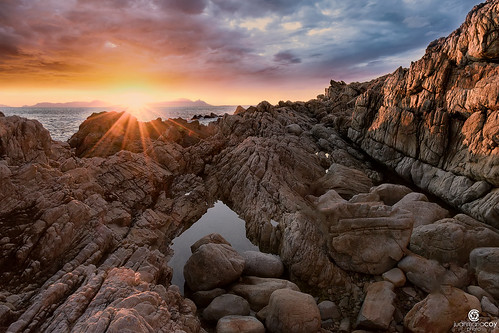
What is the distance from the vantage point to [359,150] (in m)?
33.7

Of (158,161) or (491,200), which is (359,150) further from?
(158,161)

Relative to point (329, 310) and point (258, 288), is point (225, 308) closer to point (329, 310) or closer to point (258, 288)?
point (258, 288)

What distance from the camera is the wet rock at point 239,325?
9.19 metres

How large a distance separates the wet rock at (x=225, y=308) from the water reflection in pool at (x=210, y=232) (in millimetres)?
2321

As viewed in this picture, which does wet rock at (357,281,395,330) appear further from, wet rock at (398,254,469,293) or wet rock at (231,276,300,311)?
wet rock at (231,276,300,311)

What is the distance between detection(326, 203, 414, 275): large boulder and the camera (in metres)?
12.2

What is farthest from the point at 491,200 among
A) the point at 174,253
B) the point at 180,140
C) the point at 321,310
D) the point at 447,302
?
the point at 180,140

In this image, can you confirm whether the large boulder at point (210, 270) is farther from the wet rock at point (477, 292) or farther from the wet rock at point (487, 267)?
the wet rock at point (487, 267)

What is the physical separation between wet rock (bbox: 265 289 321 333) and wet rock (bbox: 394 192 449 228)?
8534 mm

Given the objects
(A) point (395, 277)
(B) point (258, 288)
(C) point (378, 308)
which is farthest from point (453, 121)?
(B) point (258, 288)

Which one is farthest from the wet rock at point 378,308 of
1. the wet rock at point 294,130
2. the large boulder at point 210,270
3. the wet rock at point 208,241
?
the wet rock at point 294,130

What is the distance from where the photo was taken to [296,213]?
15727 mm

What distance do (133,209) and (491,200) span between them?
22.8m

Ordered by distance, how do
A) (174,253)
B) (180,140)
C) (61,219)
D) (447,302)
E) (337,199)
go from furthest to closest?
(180,140), (337,199), (174,253), (61,219), (447,302)
